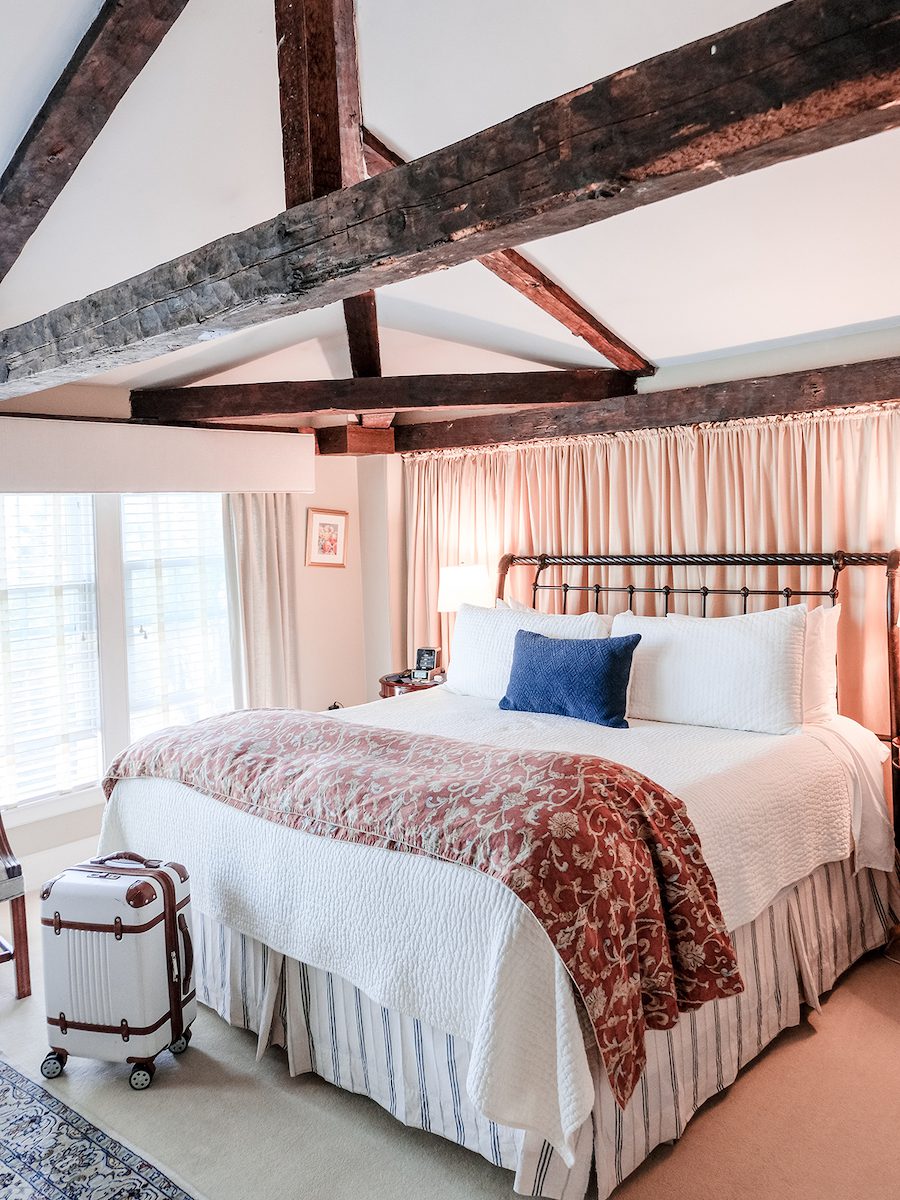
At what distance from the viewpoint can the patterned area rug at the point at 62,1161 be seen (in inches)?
85.0

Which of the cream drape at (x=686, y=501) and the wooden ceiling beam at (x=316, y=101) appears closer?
the wooden ceiling beam at (x=316, y=101)

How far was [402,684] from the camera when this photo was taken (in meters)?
4.80

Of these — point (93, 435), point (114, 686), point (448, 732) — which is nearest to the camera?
point (448, 732)

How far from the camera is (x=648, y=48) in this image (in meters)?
2.24

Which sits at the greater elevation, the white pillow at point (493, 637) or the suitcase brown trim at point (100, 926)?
the white pillow at point (493, 637)

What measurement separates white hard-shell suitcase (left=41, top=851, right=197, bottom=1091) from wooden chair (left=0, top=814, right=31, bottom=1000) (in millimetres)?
494

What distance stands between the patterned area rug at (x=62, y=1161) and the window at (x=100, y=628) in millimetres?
1978

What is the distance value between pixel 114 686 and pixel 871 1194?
3675mm

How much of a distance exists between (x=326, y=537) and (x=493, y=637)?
1.66 meters

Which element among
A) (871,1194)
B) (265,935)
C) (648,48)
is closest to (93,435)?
(265,935)

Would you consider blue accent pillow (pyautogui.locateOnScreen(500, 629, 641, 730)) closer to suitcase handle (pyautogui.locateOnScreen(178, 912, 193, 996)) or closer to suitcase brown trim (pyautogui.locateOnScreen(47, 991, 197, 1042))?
suitcase handle (pyautogui.locateOnScreen(178, 912, 193, 996))

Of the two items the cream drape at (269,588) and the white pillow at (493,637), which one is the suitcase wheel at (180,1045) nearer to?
the white pillow at (493,637)

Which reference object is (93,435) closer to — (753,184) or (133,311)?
(133,311)

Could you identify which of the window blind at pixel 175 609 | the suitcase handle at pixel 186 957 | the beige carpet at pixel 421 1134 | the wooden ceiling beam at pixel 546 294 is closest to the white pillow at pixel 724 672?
the beige carpet at pixel 421 1134
